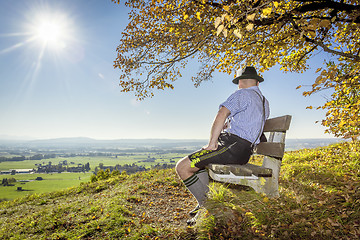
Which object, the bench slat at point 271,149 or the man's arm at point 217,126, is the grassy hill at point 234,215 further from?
the man's arm at point 217,126

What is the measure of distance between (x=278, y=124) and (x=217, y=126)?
3.77 ft

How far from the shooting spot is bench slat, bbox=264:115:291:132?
3547 mm

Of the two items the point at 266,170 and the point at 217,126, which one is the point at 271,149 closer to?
→ the point at 266,170

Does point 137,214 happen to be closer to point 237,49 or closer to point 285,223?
point 285,223

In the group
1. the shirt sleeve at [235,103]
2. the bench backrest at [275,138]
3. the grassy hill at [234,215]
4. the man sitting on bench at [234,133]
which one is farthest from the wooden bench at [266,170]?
the shirt sleeve at [235,103]

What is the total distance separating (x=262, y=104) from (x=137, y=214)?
3839 millimetres

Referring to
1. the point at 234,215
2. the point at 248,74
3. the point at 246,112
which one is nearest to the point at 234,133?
the point at 246,112

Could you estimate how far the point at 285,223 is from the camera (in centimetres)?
313

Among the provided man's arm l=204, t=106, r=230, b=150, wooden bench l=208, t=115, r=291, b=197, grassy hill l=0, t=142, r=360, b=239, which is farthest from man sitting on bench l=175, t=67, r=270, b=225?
grassy hill l=0, t=142, r=360, b=239

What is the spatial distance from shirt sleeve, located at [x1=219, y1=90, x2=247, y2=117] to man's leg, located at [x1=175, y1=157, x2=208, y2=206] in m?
1.10

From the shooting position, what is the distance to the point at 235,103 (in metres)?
3.45

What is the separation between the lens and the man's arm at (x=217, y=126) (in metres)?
3.38

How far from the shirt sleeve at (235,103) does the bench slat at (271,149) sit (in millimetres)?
845

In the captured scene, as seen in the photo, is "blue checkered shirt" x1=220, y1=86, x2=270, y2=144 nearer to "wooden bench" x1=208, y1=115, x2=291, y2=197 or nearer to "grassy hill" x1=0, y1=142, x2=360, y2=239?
"wooden bench" x1=208, y1=115, x2=291, y2=197
